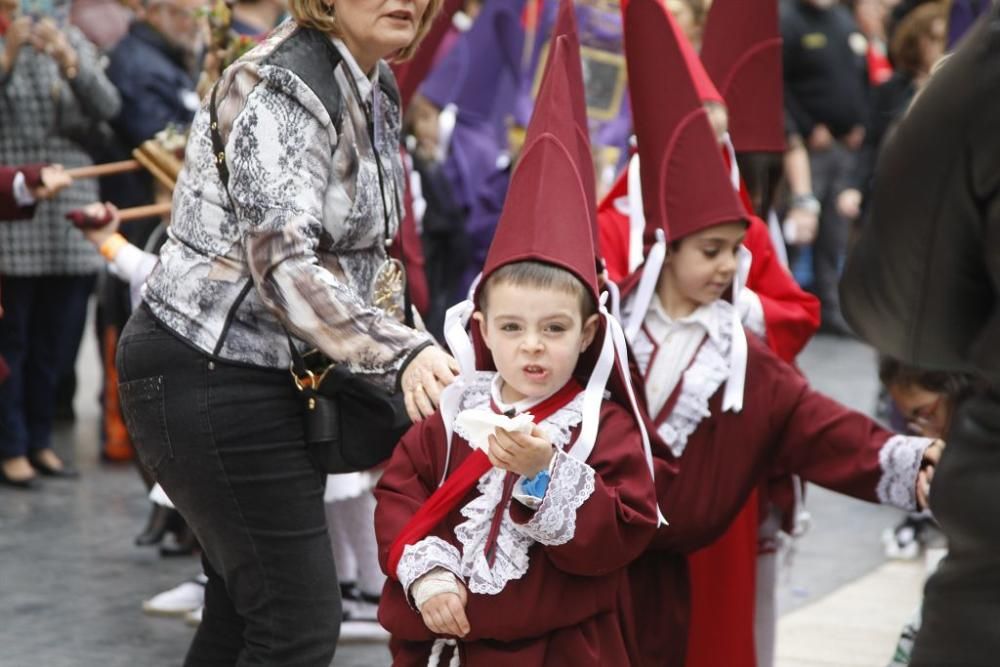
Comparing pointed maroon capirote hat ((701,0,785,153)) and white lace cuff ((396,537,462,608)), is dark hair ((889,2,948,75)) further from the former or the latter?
white lace cuff ((396,537,462,608))

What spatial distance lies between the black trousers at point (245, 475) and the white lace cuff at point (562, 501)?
0.48m

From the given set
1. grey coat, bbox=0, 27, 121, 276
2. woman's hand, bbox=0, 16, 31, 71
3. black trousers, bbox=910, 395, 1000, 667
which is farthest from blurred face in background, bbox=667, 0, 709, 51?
black trousers, bbox=910, 395, 1000, 667

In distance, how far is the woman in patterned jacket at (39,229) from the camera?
747cm

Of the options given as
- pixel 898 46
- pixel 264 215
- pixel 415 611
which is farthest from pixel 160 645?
pixel 898 46

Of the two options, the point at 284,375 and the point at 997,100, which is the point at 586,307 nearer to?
the point at 284,375

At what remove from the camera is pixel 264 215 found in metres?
3.20

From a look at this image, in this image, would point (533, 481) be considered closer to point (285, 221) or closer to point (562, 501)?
point (562, 501)

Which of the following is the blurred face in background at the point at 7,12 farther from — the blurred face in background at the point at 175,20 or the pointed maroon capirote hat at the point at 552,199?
the pointed maroon capirote hat at the point at 552,199

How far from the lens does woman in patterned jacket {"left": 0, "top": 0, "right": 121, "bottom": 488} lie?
7473 millimetres

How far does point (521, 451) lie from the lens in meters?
3.24

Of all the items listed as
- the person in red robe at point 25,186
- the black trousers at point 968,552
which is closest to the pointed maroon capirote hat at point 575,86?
the black trousers at point 968,552

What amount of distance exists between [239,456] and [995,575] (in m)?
1.57

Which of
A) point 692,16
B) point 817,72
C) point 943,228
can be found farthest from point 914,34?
point 943,228

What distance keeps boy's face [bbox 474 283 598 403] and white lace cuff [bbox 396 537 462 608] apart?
0.37 metres
